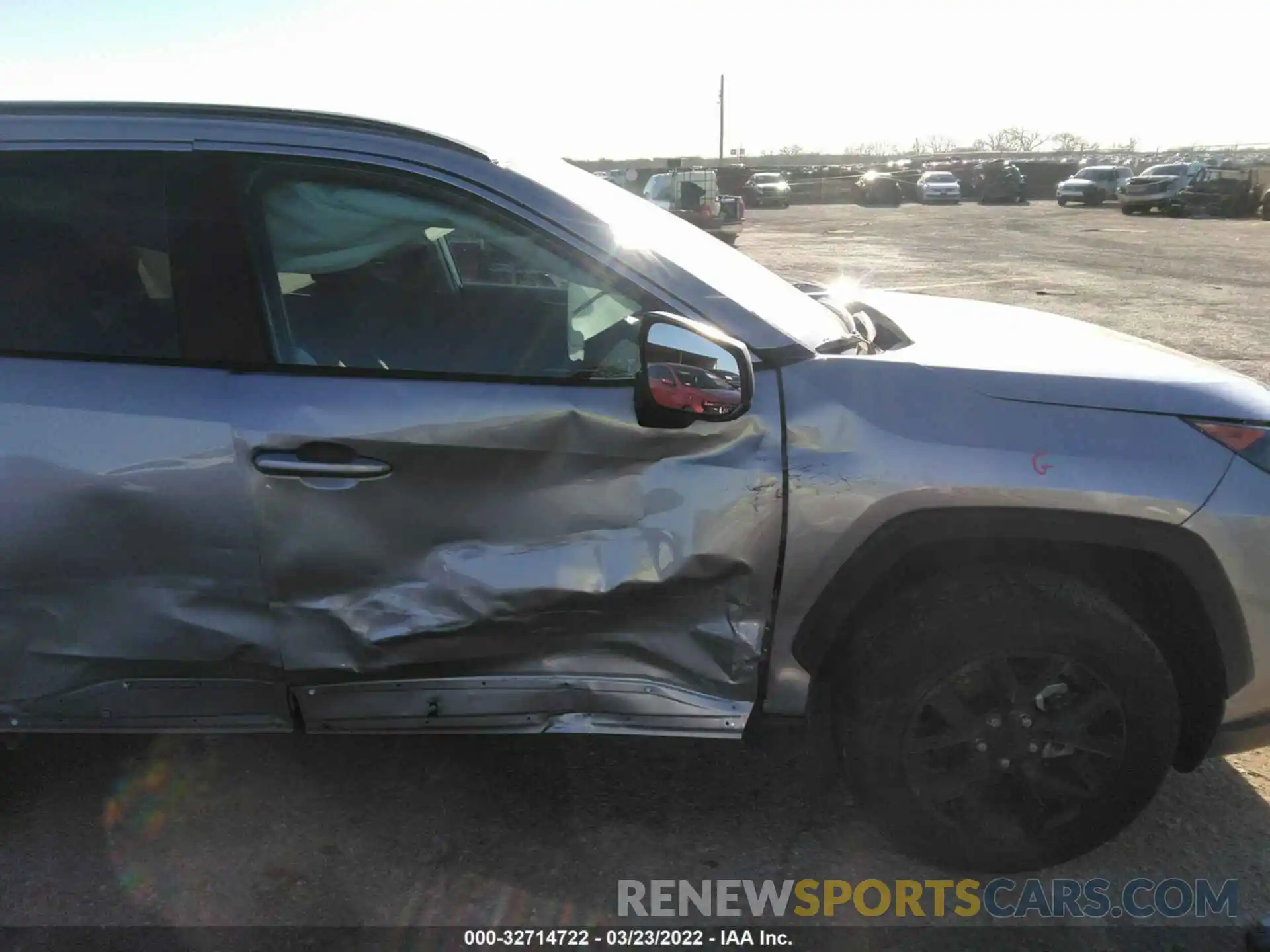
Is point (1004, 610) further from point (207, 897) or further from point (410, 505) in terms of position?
point (207, 897)

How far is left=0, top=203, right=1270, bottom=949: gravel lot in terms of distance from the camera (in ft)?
8.05

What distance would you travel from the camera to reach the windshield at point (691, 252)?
2439 millimetres

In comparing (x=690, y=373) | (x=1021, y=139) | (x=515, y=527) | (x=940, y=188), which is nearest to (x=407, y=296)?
(x=515, y=527)

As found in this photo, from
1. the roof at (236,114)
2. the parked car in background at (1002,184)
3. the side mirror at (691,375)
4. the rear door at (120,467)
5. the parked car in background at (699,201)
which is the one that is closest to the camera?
the side mirror at (691,375)

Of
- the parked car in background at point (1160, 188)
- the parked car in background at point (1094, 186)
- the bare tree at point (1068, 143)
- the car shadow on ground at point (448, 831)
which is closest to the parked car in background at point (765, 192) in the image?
the parked car in background at point (1094, 186)

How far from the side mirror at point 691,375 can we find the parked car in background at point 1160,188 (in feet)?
119

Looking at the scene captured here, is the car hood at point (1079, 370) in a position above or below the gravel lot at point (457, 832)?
above

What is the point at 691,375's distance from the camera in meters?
2.19

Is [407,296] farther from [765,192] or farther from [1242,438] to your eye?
[765,192]

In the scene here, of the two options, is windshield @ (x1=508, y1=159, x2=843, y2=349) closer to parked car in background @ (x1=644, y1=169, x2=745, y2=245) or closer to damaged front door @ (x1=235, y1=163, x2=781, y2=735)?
damaged front door @ (x1=235, y1=163, x2=781, y2=735)

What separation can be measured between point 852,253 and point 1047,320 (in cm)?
1904

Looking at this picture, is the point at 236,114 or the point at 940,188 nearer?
the point at 236,114

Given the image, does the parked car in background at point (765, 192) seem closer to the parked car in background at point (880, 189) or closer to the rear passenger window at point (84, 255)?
the parked car in background at point (880, 189)
